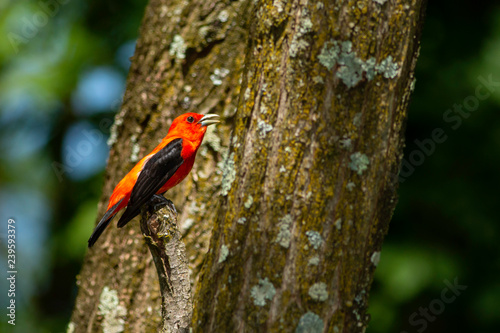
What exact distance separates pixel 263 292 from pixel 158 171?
3.73ft

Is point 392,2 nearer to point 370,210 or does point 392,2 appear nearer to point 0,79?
point 370,210

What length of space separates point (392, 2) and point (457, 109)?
123 inches

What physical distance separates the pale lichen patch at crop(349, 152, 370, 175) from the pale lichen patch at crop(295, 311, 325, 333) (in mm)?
521

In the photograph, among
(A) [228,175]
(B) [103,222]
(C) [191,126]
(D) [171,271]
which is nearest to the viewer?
(A) [228,175]

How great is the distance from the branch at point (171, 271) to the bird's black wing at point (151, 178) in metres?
0.40

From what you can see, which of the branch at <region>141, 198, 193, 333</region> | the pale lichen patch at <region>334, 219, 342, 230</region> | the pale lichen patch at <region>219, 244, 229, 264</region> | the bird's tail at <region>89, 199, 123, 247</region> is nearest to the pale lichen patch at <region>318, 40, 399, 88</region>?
the pale lichen patch at <region>334, 219, 342, 230</region>

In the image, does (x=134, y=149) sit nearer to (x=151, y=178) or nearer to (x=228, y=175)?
(x=151, y=178)

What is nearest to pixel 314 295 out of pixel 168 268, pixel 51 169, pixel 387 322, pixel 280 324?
pixel 280 324

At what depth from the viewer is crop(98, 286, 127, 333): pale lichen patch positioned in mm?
3055

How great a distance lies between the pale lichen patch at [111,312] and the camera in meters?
3.05

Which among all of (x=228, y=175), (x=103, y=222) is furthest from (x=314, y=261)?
(x=103, y=222)

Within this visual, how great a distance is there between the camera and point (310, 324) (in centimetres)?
166

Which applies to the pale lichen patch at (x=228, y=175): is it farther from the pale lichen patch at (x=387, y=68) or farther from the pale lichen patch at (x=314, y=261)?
the pale lichen patch at (x=387, y=68)

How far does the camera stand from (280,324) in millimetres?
1665
